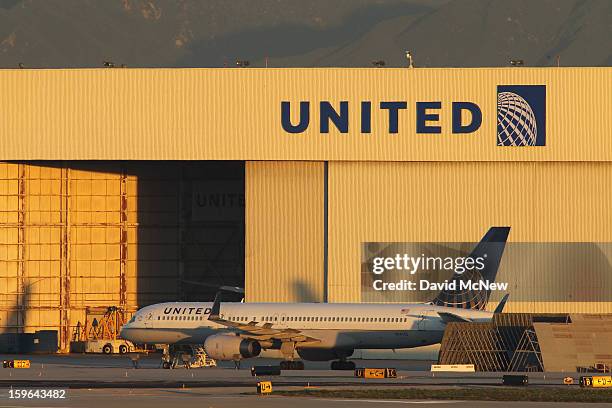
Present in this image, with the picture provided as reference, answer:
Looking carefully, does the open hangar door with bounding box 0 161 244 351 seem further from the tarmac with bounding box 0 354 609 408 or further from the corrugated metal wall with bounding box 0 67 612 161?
the tarmac with bounding box 0 354 609 408

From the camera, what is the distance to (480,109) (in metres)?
85.9

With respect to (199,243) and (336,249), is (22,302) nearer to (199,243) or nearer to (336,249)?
(199,243)

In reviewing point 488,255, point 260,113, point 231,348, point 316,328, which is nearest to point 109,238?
point 260,113

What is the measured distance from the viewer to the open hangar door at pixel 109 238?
97.4 m

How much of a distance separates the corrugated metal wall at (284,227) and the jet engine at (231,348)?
60.7ft

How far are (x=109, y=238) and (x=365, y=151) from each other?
2388 centimetres

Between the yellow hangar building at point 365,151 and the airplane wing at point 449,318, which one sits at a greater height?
the yellow hangar building at point 365,151

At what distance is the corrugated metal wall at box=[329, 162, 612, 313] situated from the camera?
86125 mm

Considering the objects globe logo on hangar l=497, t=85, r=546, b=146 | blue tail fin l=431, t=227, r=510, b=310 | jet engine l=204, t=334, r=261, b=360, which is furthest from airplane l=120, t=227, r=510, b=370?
globe logo on hangar l=497, t=85, r=546, b=146

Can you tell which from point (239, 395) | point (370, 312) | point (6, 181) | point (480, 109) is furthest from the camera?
point (6, 181)

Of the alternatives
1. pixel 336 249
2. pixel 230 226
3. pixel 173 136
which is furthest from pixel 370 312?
pixel 230 226

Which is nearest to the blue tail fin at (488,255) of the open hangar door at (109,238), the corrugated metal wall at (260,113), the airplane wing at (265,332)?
the corrugated metal wall at (260,113)

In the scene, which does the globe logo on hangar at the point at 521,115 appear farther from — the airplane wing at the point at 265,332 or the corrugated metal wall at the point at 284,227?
the airplane wing at the point at 265,332

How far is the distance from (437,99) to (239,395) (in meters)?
41.1
